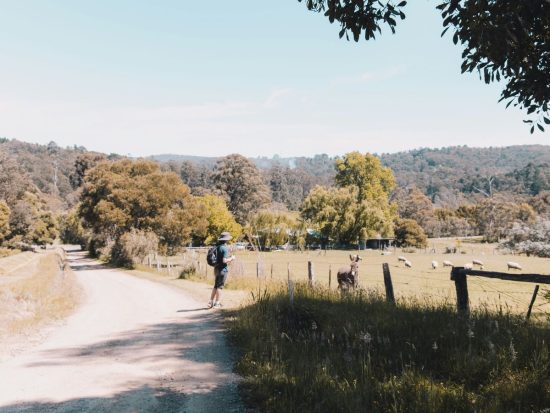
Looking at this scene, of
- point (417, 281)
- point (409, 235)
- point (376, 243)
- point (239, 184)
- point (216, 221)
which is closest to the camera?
point (417, 281)

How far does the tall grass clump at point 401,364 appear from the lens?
4.57 meters

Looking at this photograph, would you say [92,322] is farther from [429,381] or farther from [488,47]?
[488,47]

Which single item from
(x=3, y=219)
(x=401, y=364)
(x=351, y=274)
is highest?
(x=3, y=219)

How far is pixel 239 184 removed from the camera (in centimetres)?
9869

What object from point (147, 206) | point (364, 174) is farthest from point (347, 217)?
point (147, 206)

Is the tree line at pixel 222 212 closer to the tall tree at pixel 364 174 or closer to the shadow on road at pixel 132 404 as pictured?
the tall tree at pixel 364 174

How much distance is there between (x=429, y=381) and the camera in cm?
493

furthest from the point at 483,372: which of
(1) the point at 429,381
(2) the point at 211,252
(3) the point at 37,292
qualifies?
(3) the point at 37,292

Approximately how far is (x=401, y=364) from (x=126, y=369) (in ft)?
14.1

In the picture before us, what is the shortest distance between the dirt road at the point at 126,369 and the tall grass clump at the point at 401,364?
0.63 metres

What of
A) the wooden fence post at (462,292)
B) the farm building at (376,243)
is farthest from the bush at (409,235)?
the wooden fence post at (462,292)

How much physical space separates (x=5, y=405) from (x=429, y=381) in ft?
17.1

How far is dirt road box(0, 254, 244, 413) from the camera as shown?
552 cm

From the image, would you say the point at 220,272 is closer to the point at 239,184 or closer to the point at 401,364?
the point at 401,364
